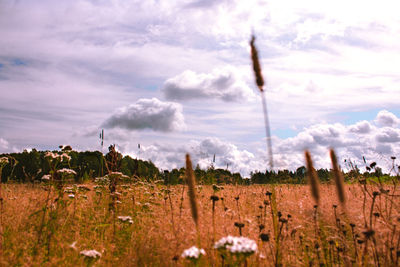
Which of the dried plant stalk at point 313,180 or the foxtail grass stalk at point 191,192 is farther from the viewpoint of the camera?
the foxtail grass stalk at point 191,192

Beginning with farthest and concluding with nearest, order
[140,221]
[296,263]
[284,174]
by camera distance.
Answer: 1. [284,174]
2. [140,221]
3. [296,263]

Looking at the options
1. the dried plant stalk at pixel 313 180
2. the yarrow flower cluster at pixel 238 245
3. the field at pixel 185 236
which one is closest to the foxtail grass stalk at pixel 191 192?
the yarrow flower cluster at pixel 238 245

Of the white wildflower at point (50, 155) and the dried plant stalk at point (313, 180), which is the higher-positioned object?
the white wildflower at point (50, 155)

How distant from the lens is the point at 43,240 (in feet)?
14.6

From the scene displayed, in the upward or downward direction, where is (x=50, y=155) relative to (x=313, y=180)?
upward

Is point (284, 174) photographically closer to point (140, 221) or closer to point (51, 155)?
point (140, 221)

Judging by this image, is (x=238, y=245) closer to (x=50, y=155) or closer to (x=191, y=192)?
(x=191, y=192)

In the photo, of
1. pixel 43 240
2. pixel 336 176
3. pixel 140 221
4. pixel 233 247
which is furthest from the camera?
pixel 140 221

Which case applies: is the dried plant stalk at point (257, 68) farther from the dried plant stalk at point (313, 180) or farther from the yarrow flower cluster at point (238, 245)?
the yarrow flower cluster at point (238, 245)

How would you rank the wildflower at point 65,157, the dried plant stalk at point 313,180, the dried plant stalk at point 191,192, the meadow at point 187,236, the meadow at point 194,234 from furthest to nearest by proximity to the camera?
the wildflower at point 65,157 < the meadow at point 187,236 < the meadow at point 194,234 < the dried plant stalk at point 191,192 < the dried plant stalk at point 313,180

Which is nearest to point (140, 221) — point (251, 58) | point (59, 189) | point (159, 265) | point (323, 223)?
point (59, 189)

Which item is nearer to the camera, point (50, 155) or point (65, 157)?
point (50, 155)

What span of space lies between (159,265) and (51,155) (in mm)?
2992

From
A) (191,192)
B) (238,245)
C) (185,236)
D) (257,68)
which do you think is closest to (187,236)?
(185,236)
